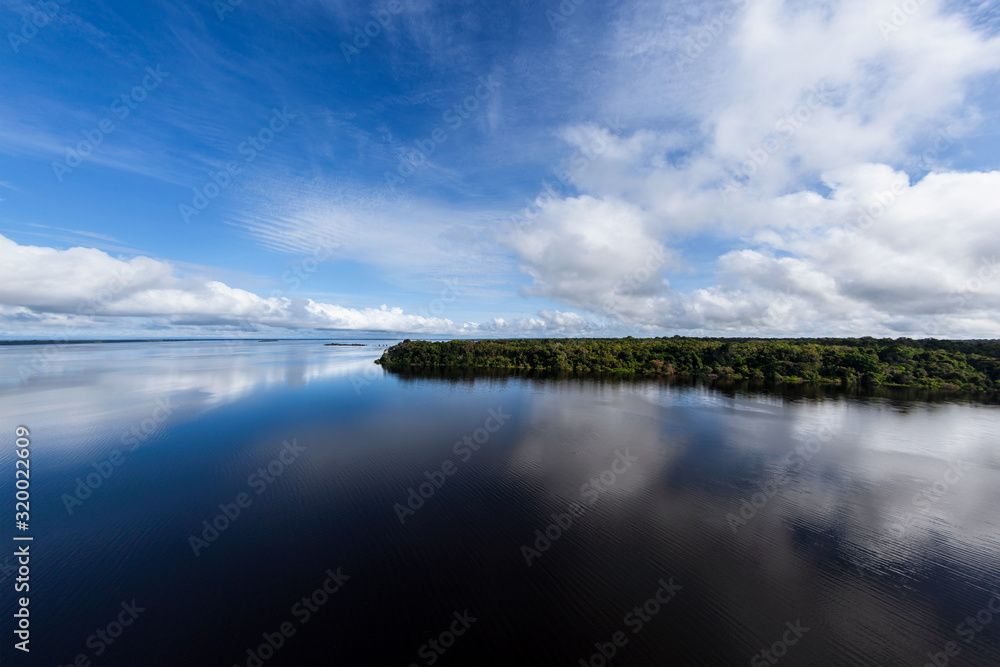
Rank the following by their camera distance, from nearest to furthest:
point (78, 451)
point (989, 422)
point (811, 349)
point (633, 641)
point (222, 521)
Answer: point (633, 641) < point (222, 521) < point (78, 451) < point (989, 422) < point (811, 349)

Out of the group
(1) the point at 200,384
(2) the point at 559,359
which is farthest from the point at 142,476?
(2) the point at 559,359

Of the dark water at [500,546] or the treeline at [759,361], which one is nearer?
the dark water at [500,546]

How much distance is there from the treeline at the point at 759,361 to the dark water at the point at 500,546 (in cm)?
4338

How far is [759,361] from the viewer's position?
68.7 meters

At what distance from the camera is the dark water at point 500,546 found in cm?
867

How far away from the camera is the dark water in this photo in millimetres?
8672

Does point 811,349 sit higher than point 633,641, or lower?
higher

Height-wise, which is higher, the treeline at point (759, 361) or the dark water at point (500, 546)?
the treeline at point (759, 361)

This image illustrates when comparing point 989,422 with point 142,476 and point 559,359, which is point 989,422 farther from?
point 142,476

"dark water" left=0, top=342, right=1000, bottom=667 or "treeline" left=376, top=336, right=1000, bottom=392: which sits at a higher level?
"treeline" left=376, top=336, right=1000, bottom=392

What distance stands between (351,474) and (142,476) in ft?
31.7

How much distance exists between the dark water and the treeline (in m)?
43.4

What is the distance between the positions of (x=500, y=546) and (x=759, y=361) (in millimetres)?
75388

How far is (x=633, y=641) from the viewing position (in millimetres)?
8758
